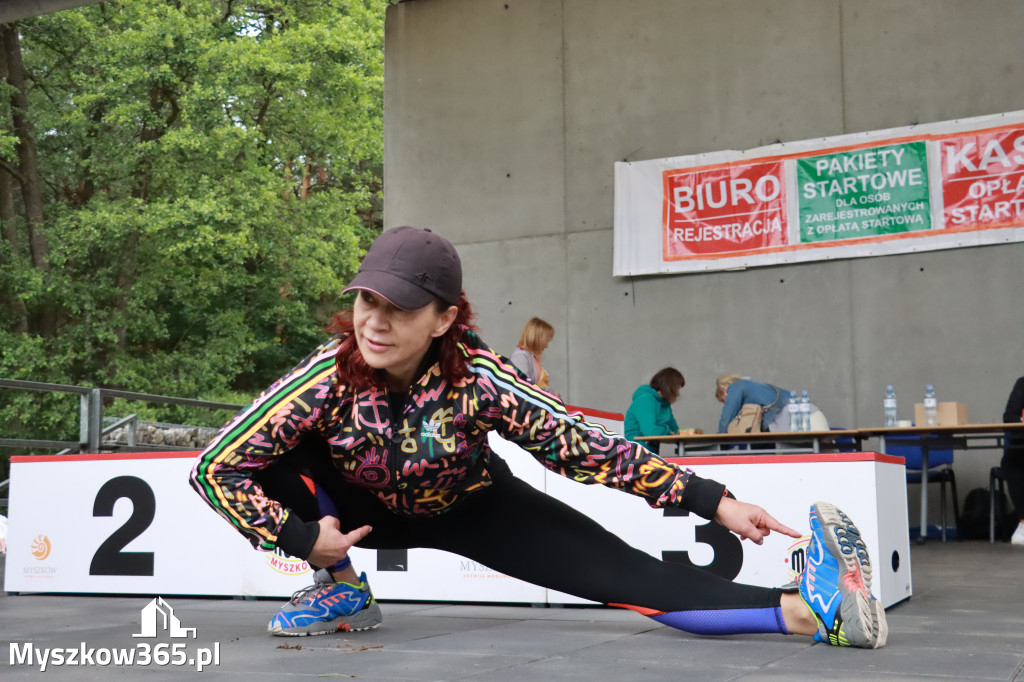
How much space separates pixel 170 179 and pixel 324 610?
1787 centimetres

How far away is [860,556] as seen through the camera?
3.01 m

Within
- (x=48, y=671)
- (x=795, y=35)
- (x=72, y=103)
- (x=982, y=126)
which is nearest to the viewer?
(x=48, y=671)

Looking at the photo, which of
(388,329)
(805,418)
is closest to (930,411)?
(805,418)

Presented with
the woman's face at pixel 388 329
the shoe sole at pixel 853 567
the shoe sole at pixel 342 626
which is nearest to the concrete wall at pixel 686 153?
the shoe sole at pixel 853 567

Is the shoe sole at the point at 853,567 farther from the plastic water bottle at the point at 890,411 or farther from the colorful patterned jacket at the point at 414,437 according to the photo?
the plastic water bottle at the point at 890,411

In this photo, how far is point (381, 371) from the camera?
290cm

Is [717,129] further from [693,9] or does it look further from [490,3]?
[490,3]

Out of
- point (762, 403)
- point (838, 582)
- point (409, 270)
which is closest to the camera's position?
point (409, 270)

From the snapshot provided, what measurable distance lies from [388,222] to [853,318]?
559 centimetres

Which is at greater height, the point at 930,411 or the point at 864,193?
the point at 864,193

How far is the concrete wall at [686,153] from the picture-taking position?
10.0 m

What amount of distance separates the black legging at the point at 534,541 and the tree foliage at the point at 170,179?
16.6 metres

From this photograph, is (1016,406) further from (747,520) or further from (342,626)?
(342,626)

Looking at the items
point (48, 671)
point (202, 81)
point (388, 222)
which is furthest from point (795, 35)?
point (202, 81)
